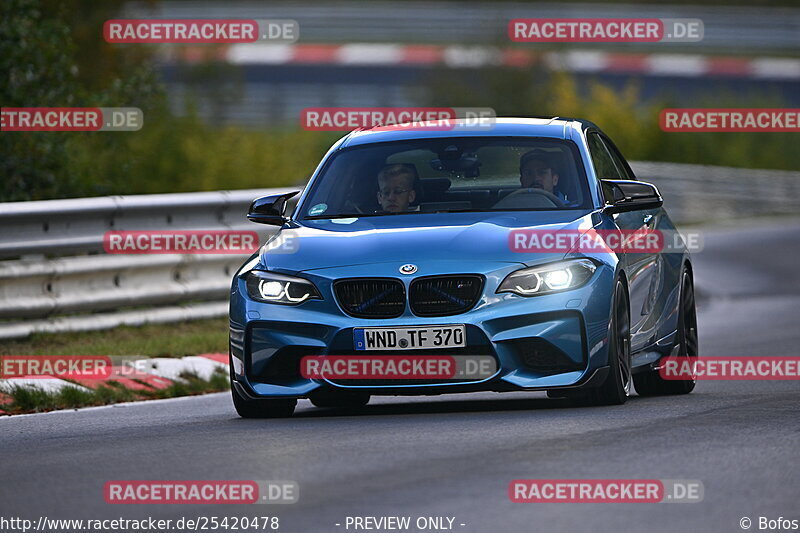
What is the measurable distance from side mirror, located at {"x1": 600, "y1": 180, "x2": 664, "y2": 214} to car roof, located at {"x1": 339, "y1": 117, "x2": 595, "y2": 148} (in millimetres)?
571

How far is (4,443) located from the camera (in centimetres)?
913

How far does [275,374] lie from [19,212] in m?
5.17

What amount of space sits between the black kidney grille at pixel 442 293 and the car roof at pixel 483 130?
170 centimetres

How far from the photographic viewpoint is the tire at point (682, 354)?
11367 millimetres

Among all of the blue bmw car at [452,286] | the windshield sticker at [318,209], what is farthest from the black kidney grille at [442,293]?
the windshield sticker at [318,209]

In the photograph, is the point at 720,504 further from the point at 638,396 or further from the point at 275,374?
the point at 638,396

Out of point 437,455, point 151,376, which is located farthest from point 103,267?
point 437,455

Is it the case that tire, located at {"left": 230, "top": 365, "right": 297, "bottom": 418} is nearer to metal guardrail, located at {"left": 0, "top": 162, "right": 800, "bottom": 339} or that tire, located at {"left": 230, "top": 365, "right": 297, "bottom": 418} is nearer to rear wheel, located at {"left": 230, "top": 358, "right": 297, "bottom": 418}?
rear wheel, located at {"left": 230, "top": 358, "right": 297, "bottom": 418}

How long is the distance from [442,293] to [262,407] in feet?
4.22

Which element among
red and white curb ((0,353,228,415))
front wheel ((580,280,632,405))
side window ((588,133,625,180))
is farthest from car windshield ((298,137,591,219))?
red and white curb ((0,353,228,415))

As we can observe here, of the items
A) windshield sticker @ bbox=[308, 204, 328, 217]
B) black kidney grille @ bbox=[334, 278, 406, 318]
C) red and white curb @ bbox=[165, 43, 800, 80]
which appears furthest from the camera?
red and white curb @ bbox=[165, 43, 800, 80]

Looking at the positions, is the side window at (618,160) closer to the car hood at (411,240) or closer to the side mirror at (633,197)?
the side mirror at (633,197)

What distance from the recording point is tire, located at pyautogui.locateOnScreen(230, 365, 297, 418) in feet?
32.5

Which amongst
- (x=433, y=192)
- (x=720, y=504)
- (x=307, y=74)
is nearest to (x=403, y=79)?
(x=307, y=74)
